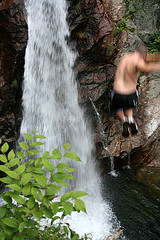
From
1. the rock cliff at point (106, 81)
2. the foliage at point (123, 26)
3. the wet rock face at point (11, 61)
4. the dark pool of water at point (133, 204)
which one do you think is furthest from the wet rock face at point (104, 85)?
the wet rock face at point (11, 61)

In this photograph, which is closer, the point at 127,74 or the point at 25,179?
the point at 25,179

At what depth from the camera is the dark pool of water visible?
344cm

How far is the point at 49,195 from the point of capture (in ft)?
4.23

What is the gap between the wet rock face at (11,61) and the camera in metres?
3.39

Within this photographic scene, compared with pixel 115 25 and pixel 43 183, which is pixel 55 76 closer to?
pixel 115 25

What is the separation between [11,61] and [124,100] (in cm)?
240

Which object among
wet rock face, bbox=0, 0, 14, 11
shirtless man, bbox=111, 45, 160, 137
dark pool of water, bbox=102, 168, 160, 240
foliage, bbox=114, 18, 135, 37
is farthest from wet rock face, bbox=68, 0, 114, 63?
dark pool of water, bbox=102, 168, 160, 240

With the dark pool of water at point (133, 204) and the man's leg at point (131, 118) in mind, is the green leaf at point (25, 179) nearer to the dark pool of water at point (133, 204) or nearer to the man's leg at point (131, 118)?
the dark pool of water at point (133, 204)

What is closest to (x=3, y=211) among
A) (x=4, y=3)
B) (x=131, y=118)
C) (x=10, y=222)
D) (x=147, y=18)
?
(x=10, y=222)

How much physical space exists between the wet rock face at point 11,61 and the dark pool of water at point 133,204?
2519 millimetres

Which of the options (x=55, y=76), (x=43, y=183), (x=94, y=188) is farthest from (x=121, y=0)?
(x=43, y=183)

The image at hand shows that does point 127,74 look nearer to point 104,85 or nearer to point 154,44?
point 104,85

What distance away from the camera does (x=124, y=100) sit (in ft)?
14.1

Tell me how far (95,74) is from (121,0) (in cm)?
308
